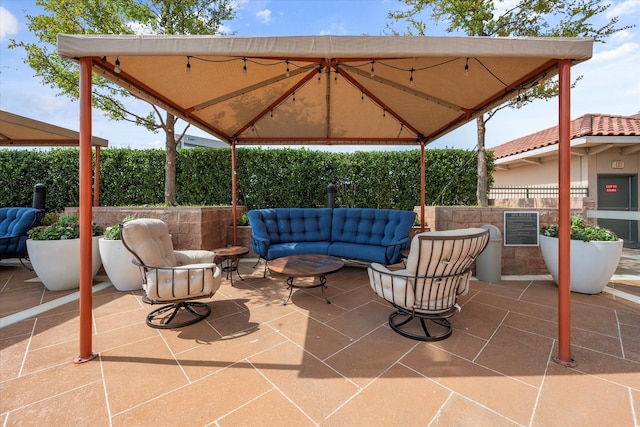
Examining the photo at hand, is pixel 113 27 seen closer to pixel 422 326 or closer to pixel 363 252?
pixel 363 252

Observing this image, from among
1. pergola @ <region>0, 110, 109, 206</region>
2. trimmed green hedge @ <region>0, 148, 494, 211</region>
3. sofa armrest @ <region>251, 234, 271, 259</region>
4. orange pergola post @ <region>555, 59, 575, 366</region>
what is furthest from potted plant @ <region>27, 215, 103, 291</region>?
orange pergola post @ <region>555, 59, 575, 366</region>

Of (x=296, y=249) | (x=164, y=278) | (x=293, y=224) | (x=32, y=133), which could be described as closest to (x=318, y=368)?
(x=164, y=278)

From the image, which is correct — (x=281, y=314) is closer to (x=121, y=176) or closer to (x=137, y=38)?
(x=137, y=38)

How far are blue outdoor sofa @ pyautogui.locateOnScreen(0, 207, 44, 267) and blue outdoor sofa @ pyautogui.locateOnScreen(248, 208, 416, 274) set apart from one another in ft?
13.7

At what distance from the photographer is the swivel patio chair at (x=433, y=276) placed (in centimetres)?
221

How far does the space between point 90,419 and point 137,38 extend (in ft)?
8.56

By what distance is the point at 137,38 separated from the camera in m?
2.03

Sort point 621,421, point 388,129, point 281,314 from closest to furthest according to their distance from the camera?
point 621,421 < point 281,314 < point 388,129

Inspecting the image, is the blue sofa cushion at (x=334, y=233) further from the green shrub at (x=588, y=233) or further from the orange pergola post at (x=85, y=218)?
the orange pergola post at (x=85, y=218)

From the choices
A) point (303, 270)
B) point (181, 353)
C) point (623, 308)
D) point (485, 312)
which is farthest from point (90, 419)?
point (623, 308)

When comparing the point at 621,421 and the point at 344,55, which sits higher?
the point at 344,55

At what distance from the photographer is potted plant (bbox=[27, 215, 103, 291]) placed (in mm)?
3697

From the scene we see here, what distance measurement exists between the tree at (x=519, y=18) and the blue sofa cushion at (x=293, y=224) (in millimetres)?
3382

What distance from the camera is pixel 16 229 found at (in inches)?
192
